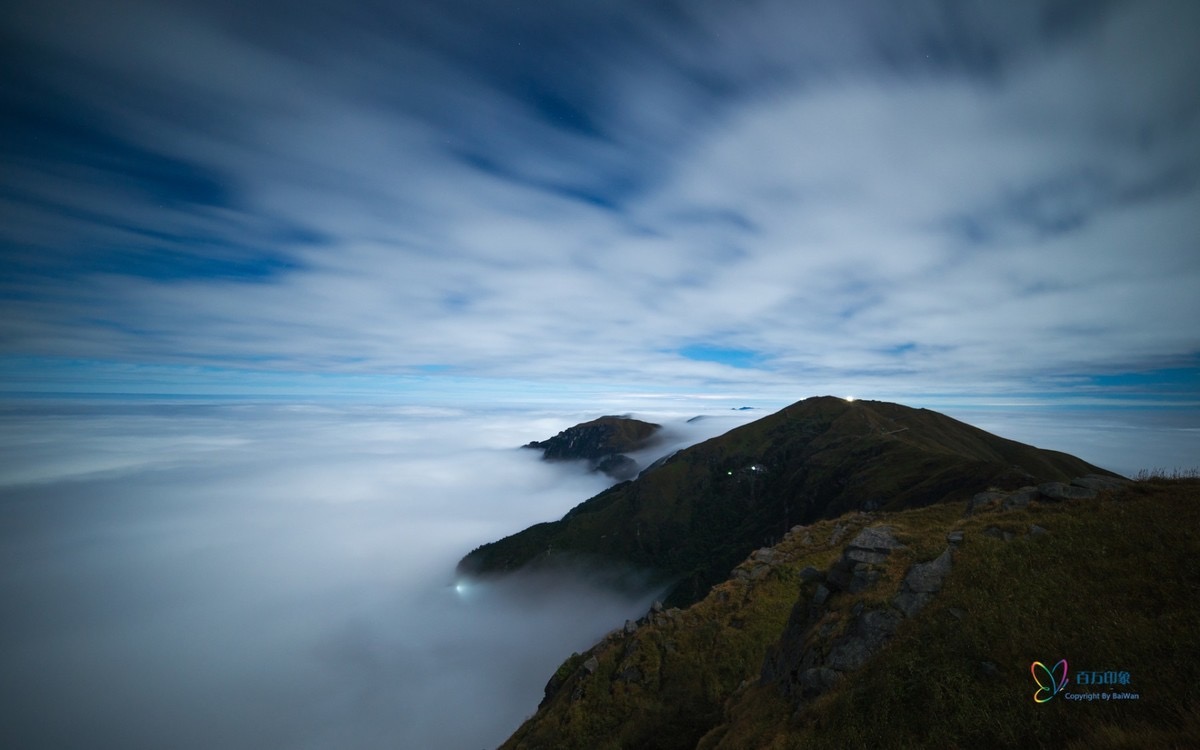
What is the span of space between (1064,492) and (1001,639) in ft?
50.0

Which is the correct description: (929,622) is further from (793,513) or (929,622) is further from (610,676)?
(793,513)

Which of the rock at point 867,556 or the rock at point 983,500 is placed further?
the rock at point 983,500

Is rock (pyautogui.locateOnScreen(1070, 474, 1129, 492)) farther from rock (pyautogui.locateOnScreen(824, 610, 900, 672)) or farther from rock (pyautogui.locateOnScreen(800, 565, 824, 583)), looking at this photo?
rock (pyautogui.locateOnScreen(824, 610, 900, 672))

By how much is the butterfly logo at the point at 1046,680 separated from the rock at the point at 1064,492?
14.5 metres

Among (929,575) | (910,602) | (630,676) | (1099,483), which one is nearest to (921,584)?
(929,575)

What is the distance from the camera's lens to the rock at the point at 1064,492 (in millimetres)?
23380

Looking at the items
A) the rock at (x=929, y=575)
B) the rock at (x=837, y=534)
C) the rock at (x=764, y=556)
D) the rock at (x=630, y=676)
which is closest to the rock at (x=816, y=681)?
the rock at (x=929, y=575)

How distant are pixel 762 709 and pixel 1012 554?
14.2m

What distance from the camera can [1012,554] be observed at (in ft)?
64.0

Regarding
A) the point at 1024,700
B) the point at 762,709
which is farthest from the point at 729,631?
the point at 1024,700

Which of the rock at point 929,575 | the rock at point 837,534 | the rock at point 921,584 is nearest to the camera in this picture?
the rock at point 921,584

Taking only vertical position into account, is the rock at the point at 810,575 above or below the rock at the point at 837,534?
above

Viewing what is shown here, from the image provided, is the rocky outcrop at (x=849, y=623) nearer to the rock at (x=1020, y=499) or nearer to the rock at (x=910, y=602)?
the rock at (x=910, y=602)

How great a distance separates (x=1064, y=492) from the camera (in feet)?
79.6
